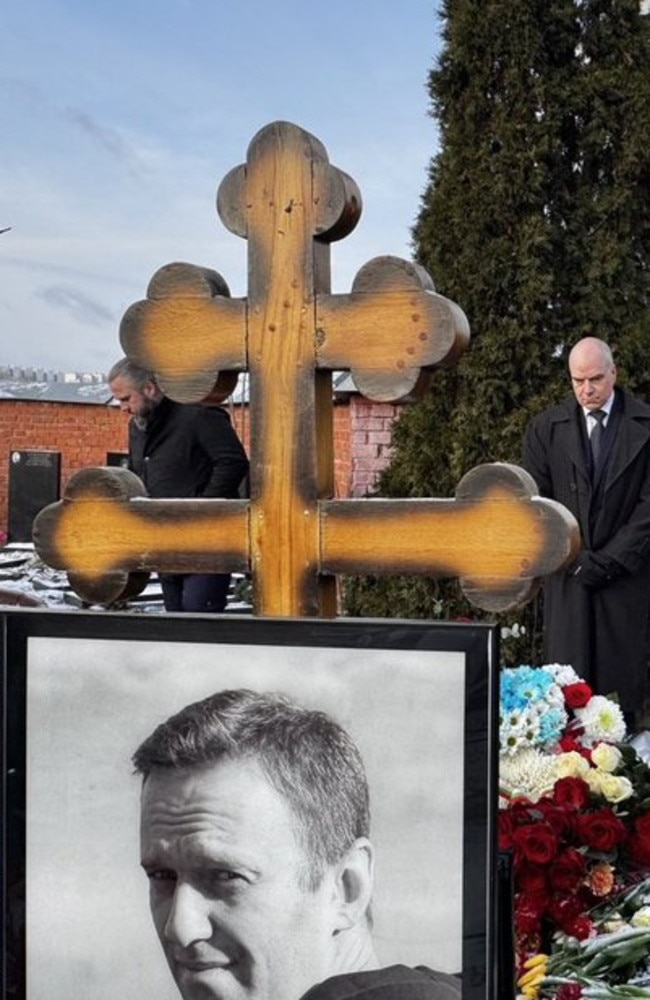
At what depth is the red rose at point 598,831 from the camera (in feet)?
7.27

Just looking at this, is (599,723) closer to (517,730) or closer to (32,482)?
(517,730)

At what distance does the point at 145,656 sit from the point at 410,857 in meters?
0.40

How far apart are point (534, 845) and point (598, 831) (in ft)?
0.54

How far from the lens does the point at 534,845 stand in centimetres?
212

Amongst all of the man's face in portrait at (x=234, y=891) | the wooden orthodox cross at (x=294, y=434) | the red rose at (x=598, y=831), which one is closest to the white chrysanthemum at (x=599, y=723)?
the red rose at (x=598, y=831)

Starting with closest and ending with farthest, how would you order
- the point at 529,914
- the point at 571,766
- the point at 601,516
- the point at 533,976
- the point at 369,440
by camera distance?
the point at 533,976, the point at 529,914, the point at 571,766, the point at 601,516, the point at 369,440

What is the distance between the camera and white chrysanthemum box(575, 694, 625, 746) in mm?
2713

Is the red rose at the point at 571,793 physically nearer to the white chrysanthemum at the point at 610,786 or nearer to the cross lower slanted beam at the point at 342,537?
the white chrysanthemum at the point at 610,786

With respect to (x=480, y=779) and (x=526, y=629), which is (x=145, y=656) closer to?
(x=480, y=779)

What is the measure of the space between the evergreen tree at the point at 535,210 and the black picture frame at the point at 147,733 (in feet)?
13.7

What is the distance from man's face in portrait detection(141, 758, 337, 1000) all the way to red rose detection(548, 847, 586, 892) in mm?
669

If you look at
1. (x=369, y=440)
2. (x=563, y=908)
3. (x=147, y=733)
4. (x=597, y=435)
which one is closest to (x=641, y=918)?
(x=563, y=908)

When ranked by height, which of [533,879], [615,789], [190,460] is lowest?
[533,879]

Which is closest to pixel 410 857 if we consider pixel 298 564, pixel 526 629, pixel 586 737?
pixel 298 564
